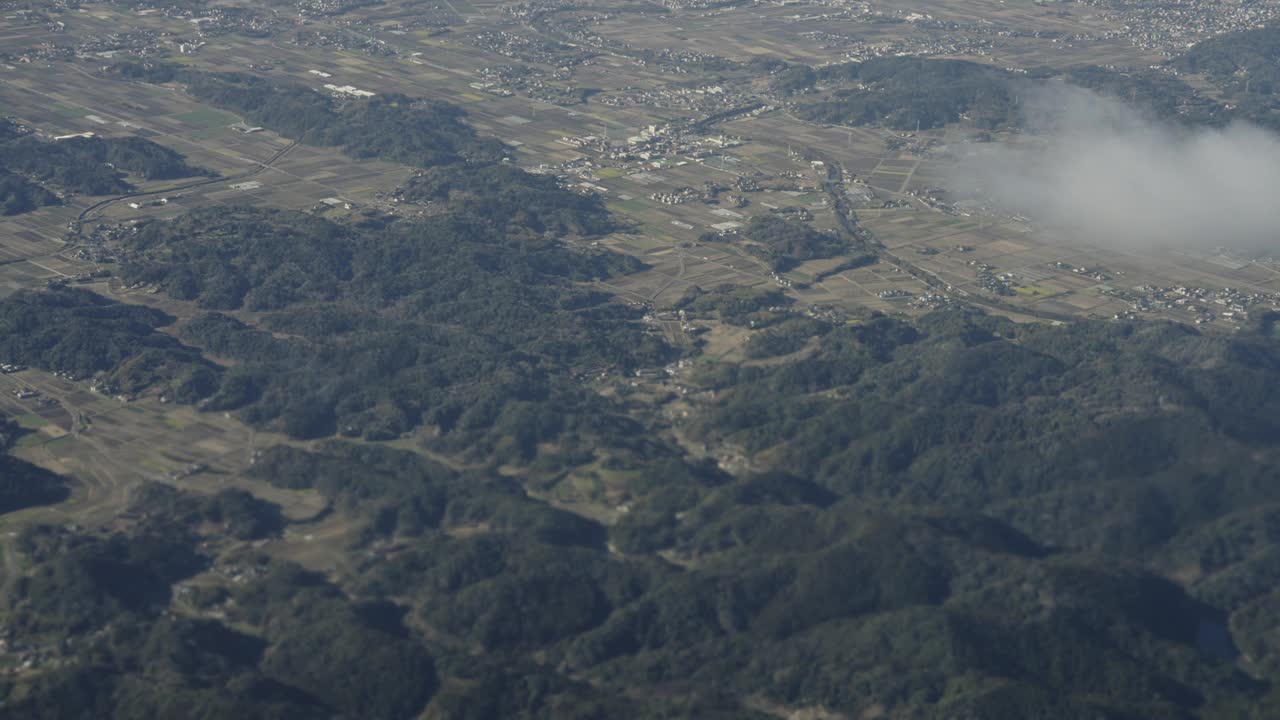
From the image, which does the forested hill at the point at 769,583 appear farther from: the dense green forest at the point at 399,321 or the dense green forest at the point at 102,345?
the dense green forest at the point at 102,345

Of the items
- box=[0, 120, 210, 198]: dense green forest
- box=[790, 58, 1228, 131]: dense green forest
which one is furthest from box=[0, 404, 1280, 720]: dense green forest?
box=[790, 58, 1228, 131]: dense green forest

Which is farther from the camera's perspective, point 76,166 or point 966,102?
point 966,102

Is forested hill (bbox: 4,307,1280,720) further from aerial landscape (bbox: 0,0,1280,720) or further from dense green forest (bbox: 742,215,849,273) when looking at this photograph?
dense green forest (bbox: 742,215,849,273)

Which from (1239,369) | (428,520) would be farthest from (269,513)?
(1239,369)

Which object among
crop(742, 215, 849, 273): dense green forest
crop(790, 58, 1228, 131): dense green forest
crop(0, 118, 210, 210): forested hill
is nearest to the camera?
crop(742, 215, 849, 273): dense green forest

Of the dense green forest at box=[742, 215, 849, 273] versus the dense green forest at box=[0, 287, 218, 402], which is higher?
the dense green forest at box=[742, 215, 849, 273]

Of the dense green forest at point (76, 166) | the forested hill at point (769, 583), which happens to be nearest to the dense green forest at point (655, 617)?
the forested hill at point (769, 583)

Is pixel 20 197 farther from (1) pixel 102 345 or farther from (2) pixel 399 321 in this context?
(2) pixel 399 321

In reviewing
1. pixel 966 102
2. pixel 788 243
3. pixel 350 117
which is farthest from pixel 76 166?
pixel 966 102
